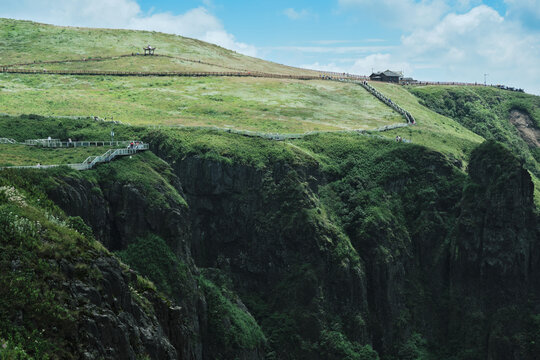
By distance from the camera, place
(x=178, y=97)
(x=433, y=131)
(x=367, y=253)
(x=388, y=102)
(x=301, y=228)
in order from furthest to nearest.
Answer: (x=388, y=102) → (x=178, y=97) → (x=433, y=131) → (x=367, y=253) → (x=301, y=228)

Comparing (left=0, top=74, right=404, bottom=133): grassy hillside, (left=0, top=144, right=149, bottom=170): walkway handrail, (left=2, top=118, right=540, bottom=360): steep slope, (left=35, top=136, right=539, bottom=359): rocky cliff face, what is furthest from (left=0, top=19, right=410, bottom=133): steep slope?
(left=0, top=144, right=149, bottom=170): walkway handrail

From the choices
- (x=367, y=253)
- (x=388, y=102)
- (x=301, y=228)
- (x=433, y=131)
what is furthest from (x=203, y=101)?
(x=367, y=253)

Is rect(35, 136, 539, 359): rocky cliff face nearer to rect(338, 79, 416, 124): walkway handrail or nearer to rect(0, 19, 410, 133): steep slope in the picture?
rect(0, 19, 410, 133): steep slope

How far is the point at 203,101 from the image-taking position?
152750 mm

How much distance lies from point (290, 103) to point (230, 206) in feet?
210

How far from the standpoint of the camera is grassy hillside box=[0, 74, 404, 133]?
439ft

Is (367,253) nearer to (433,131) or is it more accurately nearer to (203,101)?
(433,131)

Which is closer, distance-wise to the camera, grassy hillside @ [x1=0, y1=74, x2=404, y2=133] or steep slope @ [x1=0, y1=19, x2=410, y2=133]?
grassy hillside @ [x1=0, y1=74, x2=404, y2=133]

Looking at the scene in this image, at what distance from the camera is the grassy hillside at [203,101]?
133875 mm

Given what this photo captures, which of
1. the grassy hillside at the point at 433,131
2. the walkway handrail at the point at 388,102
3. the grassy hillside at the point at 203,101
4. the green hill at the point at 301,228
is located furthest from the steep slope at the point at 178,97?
the grassy hillside at the point at 433,131

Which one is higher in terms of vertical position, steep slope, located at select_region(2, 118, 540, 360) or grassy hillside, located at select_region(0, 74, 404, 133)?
grassy hillside, located at select_region(0, 74, 404, 133)

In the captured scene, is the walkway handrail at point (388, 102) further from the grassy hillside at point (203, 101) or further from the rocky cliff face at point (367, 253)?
the rocky cliff face at point (367, 253)

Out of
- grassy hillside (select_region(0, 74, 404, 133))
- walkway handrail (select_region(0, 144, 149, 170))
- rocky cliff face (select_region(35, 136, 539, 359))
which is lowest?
rocky cliff face (select_region(35, 136, 539, 359))

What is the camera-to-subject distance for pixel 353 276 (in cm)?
9800
